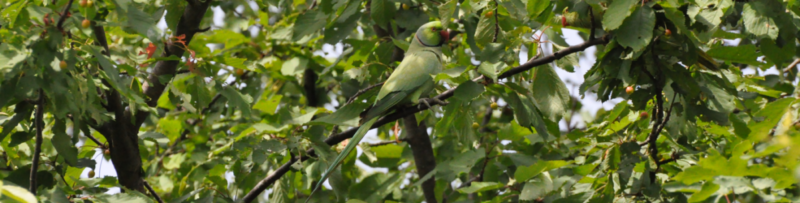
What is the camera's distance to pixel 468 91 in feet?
8.99

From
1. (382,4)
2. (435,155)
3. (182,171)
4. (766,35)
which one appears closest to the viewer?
(766,35)

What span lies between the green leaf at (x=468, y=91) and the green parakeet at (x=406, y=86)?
28 centimetres

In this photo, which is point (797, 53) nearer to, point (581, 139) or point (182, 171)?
point (581, 139)

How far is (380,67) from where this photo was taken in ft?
13.4

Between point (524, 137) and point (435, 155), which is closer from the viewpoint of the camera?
point (524, 137)

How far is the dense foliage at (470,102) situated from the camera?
2447mm

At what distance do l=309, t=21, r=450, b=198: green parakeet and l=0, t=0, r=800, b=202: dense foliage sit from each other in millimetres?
74

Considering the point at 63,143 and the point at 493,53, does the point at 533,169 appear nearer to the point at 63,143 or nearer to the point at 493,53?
the point at 493,53

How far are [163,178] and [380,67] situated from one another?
232cm

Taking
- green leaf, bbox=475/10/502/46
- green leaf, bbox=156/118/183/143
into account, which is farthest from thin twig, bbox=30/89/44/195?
green leaf, bbox=156/118/183/143

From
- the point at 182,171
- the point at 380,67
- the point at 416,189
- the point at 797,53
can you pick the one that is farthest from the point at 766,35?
the point at 182,171

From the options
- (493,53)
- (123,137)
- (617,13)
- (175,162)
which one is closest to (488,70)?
→ (493,53)

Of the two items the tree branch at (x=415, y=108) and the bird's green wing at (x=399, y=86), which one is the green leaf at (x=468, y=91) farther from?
the bird's green wing at (x=399, y=86)

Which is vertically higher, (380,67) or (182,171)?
(380,67)
